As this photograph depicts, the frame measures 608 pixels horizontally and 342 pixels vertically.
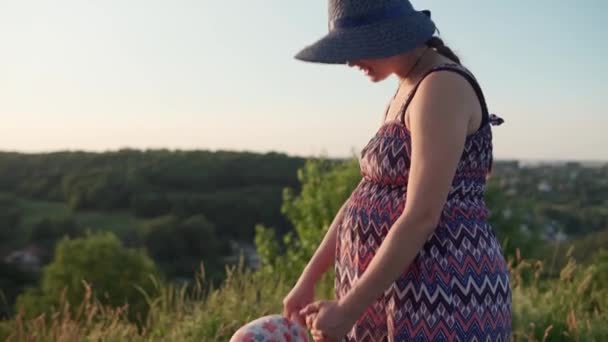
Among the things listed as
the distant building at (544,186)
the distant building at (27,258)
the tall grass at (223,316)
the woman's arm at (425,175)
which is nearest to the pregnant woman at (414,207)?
the woman's arm at (425,175)

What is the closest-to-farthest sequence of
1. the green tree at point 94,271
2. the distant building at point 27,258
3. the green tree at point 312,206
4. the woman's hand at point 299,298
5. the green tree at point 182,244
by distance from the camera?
1. the woman's hand at point 299,298
2. the green tree at point 312,206
3. the green tree at point 94,271
4. the distant building at point 27,258
5. the green tree at point 182,244

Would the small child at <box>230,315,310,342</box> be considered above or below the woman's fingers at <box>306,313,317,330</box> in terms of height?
below

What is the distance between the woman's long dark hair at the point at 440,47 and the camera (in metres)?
2.25

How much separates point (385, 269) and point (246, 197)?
5431 centimetres

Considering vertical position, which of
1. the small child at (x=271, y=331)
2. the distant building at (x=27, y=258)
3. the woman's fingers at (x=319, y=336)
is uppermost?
the woman's fingers at (x=319, y=336)

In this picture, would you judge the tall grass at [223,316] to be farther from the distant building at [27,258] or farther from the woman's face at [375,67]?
the distant building at [27,258]

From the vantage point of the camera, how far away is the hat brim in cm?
214

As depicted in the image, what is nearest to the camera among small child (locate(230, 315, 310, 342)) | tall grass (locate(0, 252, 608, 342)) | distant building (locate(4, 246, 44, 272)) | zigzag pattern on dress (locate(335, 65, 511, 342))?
zigzag pattern on dress (locate(335, 65, 511, 342))

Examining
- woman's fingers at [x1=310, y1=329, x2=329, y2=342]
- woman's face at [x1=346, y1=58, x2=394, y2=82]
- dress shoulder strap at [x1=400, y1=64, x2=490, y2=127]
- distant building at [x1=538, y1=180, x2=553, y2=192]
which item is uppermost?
woman's face at [x1=346, y1=58, x2=394, y2=82]

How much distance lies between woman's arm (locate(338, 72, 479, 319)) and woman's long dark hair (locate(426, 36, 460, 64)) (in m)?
0.22

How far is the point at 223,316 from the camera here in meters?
5.17

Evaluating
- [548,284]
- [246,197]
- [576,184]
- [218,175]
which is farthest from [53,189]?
[548,284]

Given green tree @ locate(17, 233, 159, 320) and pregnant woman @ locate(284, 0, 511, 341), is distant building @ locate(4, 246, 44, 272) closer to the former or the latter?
green tree @ locate(17, 233, 159, 320)

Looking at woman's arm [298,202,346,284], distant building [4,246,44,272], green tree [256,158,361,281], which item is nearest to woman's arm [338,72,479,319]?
woman's arm [298,202,346,284]
